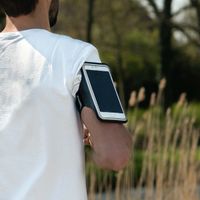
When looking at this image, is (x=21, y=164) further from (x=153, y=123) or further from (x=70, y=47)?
(x=153, y=123)

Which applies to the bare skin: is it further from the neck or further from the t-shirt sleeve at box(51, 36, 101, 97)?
the neck

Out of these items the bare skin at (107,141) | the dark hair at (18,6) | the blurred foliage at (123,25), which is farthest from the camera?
the blurred foliage at (123,25)

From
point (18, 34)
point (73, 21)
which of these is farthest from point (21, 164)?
point (73, 21)

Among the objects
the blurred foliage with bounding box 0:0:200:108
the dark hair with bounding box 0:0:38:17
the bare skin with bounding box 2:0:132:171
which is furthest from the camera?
the blurred foliage with bounding box 0:0:200:108

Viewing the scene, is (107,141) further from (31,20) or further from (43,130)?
(31,20)

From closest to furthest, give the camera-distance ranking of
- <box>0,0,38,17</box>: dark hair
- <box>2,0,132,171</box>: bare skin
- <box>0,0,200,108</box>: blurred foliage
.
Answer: <box>2,0,132,171</box>: bare skin
<box>0,0,38,17</box>: dark hair
<box>0,0,200,108</box>: blurred foliage

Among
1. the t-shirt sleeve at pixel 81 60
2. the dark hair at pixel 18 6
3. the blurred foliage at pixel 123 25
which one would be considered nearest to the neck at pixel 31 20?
the dark hair at pixel 18 6

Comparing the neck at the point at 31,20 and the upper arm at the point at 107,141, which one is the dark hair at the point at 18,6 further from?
the upper arm at the point at 107,141

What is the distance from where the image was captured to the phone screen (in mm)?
1618

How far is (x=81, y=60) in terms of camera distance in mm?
1645

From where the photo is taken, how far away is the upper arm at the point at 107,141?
5.27 feet

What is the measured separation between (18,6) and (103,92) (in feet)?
0.97

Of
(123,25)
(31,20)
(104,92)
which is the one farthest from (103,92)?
(123,25)

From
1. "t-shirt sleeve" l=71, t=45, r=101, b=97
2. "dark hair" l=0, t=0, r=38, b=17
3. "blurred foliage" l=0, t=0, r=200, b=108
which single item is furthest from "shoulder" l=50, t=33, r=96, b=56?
"blurred foliage" l=0, t=0, r=200, b=108
